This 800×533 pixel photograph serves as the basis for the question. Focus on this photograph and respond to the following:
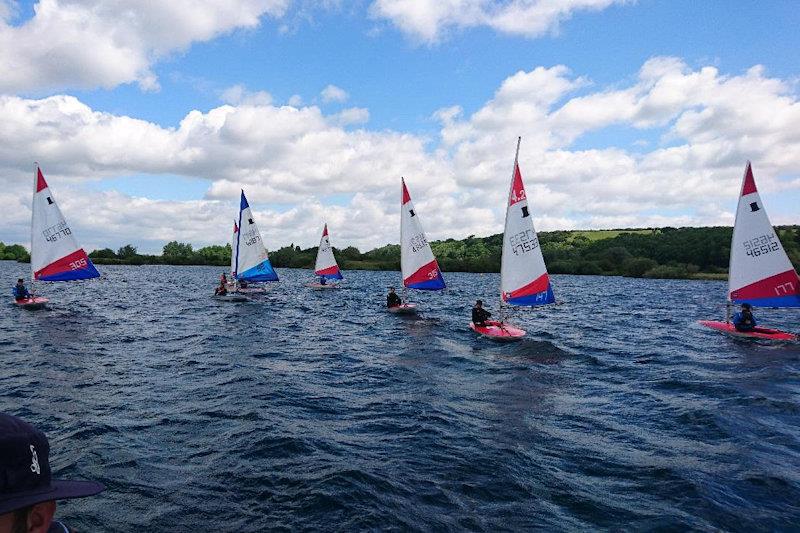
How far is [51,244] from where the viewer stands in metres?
32.2

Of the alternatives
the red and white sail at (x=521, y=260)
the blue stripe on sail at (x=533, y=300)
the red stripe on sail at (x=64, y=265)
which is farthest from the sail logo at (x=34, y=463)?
the red stripe on sail at (x=64, y=265)

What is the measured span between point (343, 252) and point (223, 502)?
189 meters

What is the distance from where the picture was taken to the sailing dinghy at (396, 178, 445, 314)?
35375 mm

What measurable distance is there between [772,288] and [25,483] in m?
31.8

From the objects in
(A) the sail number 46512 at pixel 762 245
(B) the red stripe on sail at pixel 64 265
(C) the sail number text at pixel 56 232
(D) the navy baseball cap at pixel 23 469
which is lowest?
(D) the navy baseball cap at pixel 23 469

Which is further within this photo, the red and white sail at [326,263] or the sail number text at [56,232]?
the red and white sail at [326,263]

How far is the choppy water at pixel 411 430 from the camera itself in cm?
829

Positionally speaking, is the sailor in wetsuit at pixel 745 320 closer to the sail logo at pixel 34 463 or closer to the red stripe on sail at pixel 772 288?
the red stripe on sail at pixel 772 288

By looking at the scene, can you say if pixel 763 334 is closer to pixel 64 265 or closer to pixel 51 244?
pixel 64 265

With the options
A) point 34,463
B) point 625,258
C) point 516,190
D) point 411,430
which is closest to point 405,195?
point 516,190

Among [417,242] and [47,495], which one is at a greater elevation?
[417,242]

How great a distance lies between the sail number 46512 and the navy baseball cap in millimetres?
31237

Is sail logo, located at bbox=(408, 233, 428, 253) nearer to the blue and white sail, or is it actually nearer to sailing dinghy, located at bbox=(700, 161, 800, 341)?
the blue and white sail

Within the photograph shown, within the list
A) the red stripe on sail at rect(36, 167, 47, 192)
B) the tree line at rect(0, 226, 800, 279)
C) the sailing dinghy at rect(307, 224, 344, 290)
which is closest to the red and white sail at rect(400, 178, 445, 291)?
the red stripe on sail at rect(36, 167, 47, 192)
